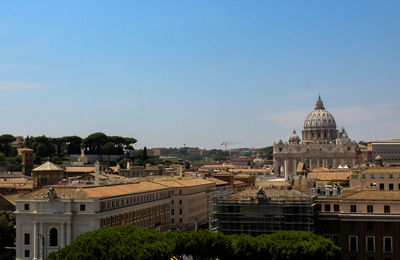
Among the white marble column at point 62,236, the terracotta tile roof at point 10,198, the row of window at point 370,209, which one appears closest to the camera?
the row of window at point 370,209

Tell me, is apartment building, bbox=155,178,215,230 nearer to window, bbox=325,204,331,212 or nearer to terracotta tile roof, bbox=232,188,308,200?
terracotta tile roof, bbox=232,188,308,200

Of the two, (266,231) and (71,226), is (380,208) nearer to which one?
(266,231)

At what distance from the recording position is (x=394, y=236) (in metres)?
54.4

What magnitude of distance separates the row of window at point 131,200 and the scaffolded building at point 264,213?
1033 centimetres

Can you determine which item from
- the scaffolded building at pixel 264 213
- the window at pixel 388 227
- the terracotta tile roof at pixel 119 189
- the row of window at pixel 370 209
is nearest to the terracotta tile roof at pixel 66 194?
the terracotta tile roof at pixel 119 189

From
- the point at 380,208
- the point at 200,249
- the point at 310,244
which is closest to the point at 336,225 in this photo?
the point at 380,208

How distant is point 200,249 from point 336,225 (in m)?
11.8

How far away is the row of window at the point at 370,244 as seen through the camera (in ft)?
178

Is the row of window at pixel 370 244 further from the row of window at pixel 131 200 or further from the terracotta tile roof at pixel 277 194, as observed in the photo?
the row of window at pixel 131 200

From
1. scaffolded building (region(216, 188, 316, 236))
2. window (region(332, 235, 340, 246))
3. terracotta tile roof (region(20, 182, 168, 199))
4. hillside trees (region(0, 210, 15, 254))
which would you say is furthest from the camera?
hillside trees (region(0, 210, 15, 254))

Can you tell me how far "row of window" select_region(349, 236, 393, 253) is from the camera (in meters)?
54.4

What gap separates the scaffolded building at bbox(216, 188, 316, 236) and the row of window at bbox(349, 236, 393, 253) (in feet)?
10.5

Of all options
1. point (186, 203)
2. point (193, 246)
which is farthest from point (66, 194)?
point (186, 203)

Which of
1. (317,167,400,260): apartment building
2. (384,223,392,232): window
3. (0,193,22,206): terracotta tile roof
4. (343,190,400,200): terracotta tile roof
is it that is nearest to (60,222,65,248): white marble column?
→ (317,167,400,260): apartment building
